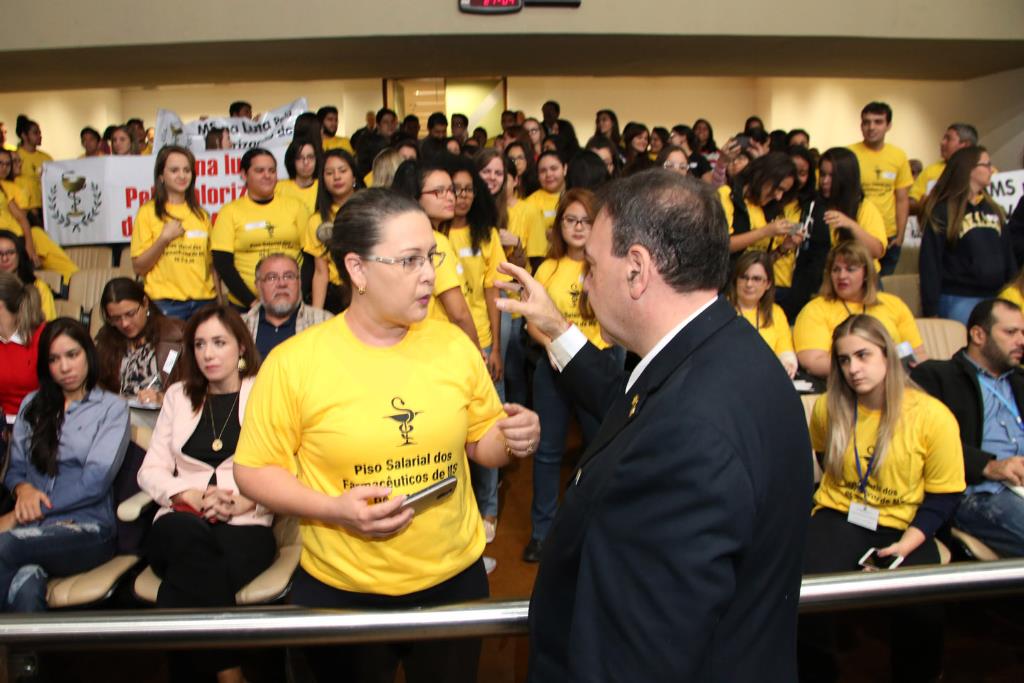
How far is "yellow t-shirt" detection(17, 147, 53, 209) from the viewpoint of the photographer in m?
6.79

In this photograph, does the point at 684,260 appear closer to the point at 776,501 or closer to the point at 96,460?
the point at 776,501

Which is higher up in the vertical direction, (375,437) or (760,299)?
(760,299)

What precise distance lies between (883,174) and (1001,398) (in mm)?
2985

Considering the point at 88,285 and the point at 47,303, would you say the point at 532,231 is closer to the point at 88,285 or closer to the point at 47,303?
the point at 47,303

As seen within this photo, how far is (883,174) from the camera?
18.5 feet

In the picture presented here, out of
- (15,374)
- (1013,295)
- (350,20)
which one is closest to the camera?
(15,374)

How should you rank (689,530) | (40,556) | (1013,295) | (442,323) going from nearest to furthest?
(689,530)
(442,323)
(40,556)
(1013,295)

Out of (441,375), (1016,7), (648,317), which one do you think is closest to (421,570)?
(441,375)

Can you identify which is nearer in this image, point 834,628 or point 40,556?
point 40,556

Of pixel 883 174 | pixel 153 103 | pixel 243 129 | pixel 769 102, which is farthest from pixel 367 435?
pixel 153 103

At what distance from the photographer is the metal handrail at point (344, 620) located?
1.15m

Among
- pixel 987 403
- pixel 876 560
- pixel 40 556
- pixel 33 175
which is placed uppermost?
pixel 33 175

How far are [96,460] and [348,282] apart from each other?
63.9 inches

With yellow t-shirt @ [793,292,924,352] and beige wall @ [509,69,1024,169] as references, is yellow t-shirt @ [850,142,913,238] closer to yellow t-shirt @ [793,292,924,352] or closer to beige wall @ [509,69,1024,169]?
yellow t-shirt @ [793,292,924,352]
